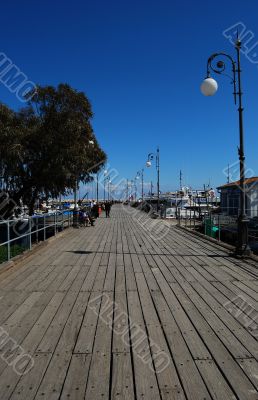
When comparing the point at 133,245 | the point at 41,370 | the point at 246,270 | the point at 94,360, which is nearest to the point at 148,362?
the point at 94,360

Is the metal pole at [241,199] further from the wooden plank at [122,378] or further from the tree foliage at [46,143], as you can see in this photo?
the tree foliage at [46,143]

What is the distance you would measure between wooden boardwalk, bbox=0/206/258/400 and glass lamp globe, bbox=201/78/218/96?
4166 mm

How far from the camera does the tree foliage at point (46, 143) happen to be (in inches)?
907

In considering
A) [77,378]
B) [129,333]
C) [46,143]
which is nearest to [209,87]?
[129,333]

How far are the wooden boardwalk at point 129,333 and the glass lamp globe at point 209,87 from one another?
4166 millimetres

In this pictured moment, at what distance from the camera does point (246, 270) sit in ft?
26.8

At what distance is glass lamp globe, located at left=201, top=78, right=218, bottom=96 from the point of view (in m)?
9.51

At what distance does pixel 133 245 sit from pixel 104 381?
9.73m

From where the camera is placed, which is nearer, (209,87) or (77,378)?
(77,378)

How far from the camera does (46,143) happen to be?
76.0 ft

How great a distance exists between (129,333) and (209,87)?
6844 millimetres

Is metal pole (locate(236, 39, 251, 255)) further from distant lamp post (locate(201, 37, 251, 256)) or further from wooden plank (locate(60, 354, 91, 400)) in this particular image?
wooden plank (locate(60, 354, 91, 400))

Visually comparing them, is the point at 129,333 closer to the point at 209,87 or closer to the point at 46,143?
the point at 209,87

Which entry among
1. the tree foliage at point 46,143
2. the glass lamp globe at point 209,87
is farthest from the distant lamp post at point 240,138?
the tree foliage at point 46,143
